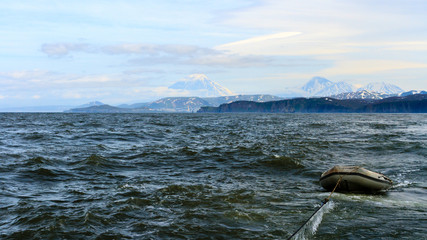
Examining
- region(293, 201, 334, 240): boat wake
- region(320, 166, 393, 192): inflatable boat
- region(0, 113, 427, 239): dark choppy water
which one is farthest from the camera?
region(320, 166, 393, 192): inflatable boat

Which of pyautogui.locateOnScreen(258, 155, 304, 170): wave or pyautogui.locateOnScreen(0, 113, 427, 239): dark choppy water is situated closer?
pyautogui.locateOnScreen(0, 113, 427, 239): dark choppy water

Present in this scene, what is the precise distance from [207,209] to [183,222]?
137 centimetres

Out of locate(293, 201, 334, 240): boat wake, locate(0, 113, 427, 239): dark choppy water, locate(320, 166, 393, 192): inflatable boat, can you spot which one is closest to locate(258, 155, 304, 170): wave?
locate(0, 113, 427, 239): dark choppy water

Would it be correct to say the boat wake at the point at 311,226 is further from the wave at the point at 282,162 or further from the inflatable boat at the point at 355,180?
the wave at the point at 282,162

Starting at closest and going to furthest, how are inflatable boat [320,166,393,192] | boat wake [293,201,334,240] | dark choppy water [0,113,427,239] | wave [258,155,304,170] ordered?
boat wake [293,201,334,240]
dark choppy water [0,113,427,239]
inflatable boat [320,166,393,192]
wave [258,155,304,170]

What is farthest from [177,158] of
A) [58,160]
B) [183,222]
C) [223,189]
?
[183,222]

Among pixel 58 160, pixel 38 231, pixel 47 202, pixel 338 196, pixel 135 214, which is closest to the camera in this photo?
pixel 38 231

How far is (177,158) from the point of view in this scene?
2105 cm

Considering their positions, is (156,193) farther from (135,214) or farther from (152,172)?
(152,172)

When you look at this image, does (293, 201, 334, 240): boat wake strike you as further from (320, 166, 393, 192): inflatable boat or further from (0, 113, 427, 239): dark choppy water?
(320, 166, 393, 192): inflatable boat

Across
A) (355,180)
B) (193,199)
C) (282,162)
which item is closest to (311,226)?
(193,199)

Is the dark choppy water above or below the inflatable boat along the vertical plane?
below

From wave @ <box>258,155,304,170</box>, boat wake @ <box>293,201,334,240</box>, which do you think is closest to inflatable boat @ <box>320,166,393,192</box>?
boat wake @ <box>293,201,334,240</box>

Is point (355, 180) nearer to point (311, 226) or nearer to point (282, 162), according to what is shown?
point (311, 226)
